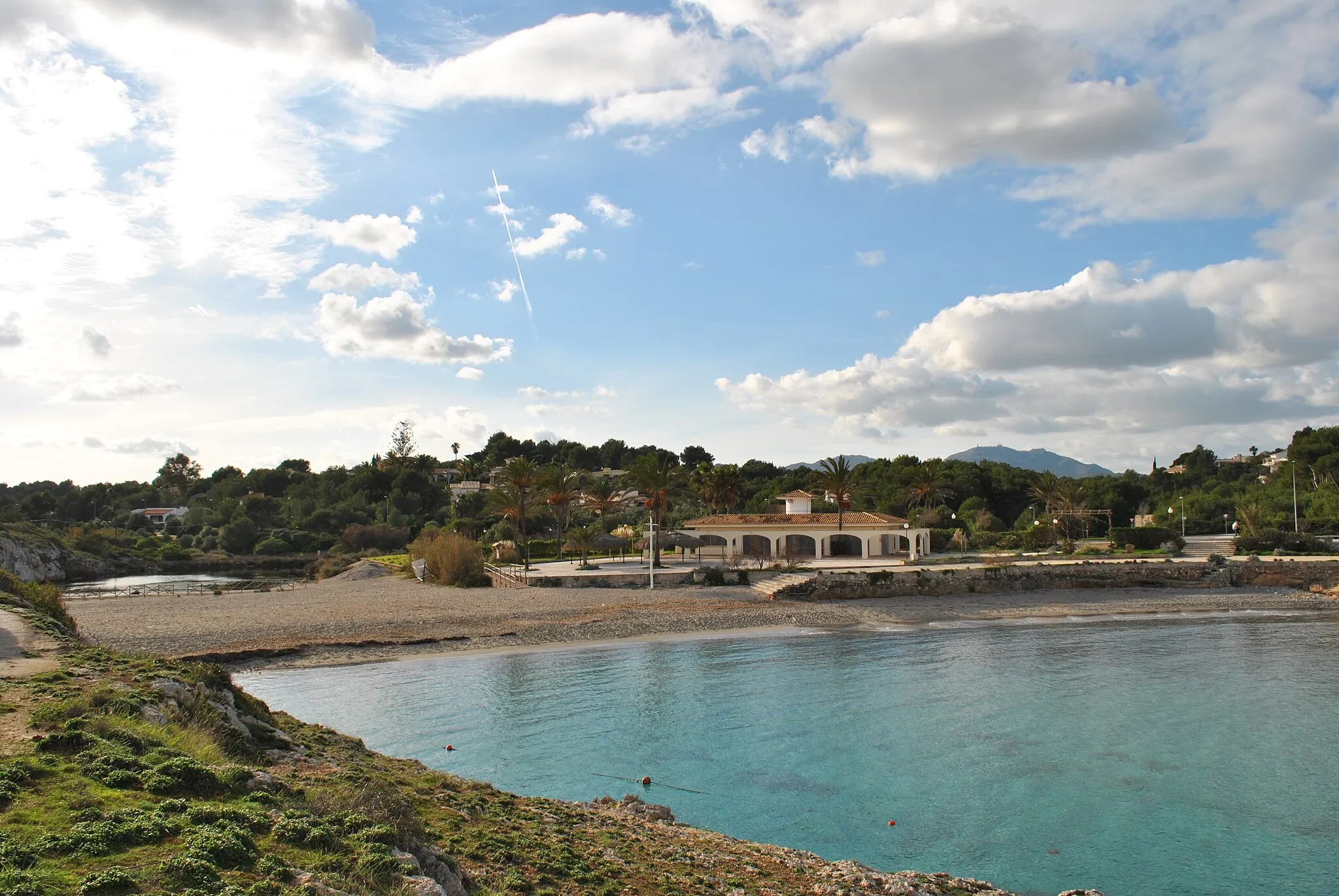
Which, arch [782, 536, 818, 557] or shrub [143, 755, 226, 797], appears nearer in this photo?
shrub [143, 755, 226, 797]

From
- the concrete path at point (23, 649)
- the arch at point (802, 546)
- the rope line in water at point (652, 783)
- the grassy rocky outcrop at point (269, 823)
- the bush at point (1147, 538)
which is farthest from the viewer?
the bush at point (1147, 538)

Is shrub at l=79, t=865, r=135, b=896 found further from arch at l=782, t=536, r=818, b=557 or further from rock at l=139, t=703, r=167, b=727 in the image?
arch at l=782, t=536, r=818, b=557

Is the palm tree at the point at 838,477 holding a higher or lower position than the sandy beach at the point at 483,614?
higher

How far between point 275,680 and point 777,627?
1786cm

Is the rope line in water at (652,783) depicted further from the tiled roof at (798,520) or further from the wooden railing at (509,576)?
the tiled roof at (798,520)

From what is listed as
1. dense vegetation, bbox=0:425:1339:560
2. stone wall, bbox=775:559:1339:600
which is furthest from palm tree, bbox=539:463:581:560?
stone wall, bbox=775:559:1339:600

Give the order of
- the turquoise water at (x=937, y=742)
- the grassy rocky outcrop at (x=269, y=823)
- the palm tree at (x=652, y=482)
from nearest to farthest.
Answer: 1. the grassy rocky outcrop at (x=269, y=823)
2. the turquoise water at (x=937, y=742)
3. the palm tree at (x=652, y=482)

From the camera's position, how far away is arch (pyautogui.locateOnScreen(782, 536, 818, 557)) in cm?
5122

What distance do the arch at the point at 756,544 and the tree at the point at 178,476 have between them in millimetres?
99873

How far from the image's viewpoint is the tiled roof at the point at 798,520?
5100 centimetres

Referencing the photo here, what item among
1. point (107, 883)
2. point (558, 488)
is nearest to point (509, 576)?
point (558, 488)

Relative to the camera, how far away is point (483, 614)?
3247 centimetres

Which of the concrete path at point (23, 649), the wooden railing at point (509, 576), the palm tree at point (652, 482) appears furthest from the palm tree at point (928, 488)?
the concrete path at point (23, 649)

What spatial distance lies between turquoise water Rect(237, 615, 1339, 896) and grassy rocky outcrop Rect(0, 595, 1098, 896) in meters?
2.46
